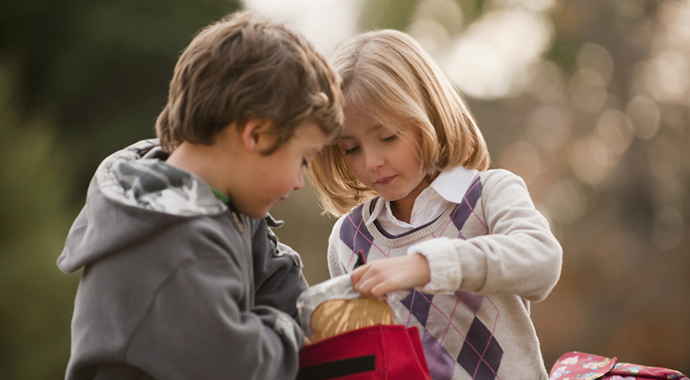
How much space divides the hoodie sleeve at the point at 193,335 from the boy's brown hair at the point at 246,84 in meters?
0.34

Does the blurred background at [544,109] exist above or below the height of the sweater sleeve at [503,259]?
below

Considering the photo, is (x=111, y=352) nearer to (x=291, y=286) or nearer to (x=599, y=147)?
(x=291, y=286)

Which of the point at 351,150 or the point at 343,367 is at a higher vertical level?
the point at 351,150

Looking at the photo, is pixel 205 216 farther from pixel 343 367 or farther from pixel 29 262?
pixel 29 262

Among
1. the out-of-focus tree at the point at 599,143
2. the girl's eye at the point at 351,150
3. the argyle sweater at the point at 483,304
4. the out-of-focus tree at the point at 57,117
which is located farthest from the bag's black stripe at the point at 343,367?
the out-of-focus tree at the point at 599,143

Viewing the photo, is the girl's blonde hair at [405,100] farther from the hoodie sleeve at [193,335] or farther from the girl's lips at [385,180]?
the hoodie sleeve at [193,335]

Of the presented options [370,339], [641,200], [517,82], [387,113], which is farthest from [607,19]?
[370,339]

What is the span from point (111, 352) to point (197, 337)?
183 millimetres

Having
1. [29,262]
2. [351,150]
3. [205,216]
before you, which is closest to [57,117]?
[29,262]

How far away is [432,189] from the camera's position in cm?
202

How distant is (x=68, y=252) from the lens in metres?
1.45

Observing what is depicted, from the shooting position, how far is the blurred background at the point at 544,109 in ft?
23.7

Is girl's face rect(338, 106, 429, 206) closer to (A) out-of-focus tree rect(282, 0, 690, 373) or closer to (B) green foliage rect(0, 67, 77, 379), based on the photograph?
(B) green foliage rect(0, 67, 77, 379)

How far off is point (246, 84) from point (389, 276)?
54 centimetres
